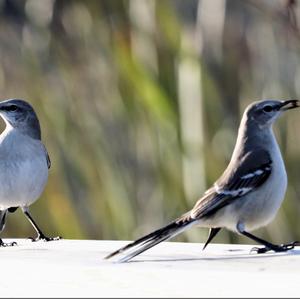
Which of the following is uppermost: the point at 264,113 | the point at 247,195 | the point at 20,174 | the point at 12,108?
the point at 12,108

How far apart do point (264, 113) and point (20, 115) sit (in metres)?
1.61

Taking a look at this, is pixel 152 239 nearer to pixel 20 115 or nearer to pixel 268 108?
pixel 268 108

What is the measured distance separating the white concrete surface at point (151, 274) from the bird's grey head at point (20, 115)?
82.5 inches

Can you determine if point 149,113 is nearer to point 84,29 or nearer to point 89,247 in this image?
point 84,29

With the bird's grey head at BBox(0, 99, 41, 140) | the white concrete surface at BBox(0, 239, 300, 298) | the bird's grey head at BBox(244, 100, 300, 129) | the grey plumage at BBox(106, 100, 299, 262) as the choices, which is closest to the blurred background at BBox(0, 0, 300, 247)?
the bird's grey head at BBox(0, 99, 41, 140)

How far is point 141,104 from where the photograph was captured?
5176mm

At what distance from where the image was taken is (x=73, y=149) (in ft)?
17.8

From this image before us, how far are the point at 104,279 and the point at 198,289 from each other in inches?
11.9

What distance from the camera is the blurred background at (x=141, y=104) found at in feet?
16.5

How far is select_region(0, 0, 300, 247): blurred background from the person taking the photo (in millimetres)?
5016

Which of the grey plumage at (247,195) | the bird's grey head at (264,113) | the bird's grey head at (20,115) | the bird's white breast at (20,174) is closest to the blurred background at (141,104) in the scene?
Answer: the bird's grey head at (20,115)

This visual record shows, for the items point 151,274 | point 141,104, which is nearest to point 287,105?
point 141,104

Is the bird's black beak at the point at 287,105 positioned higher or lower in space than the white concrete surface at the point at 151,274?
higher

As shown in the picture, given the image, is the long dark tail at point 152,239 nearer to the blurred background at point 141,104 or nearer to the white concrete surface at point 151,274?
the white concrete surface at point 151,274
